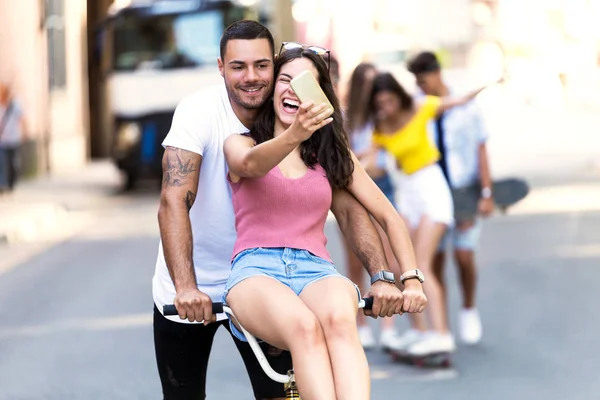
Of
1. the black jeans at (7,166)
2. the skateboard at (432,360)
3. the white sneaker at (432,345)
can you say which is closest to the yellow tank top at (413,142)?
the white sneaker at (432,345)

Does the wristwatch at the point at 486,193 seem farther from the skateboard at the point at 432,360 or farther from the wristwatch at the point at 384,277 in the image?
the wristwatch at the point at 384,277

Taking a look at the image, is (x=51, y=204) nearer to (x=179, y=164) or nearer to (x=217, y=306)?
(x=179, y=164)

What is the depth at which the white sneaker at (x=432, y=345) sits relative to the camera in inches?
291

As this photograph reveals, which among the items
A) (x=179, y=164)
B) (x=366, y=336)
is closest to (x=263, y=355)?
(x=179, y=164)

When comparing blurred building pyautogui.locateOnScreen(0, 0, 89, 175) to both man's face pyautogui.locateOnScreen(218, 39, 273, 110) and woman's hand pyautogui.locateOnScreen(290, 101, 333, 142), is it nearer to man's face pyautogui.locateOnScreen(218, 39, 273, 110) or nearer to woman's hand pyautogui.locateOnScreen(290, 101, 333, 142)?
man's face pyautogui.locateOnScreen(218, 39, 273, 110)

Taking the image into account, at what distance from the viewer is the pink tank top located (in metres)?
3.83

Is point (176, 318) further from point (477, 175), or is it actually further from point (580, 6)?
point (580, 6)

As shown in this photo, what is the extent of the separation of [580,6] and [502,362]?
290ft

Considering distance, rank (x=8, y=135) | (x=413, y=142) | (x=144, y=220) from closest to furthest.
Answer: (x=413, y=142)
(x=144, y=220)
(x=8, y=135)

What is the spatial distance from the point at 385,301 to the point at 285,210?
41 centimetres

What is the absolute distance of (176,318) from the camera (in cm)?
431

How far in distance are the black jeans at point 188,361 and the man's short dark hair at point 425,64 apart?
393cm

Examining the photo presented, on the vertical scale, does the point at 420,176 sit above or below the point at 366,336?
above

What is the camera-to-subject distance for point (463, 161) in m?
8.00
